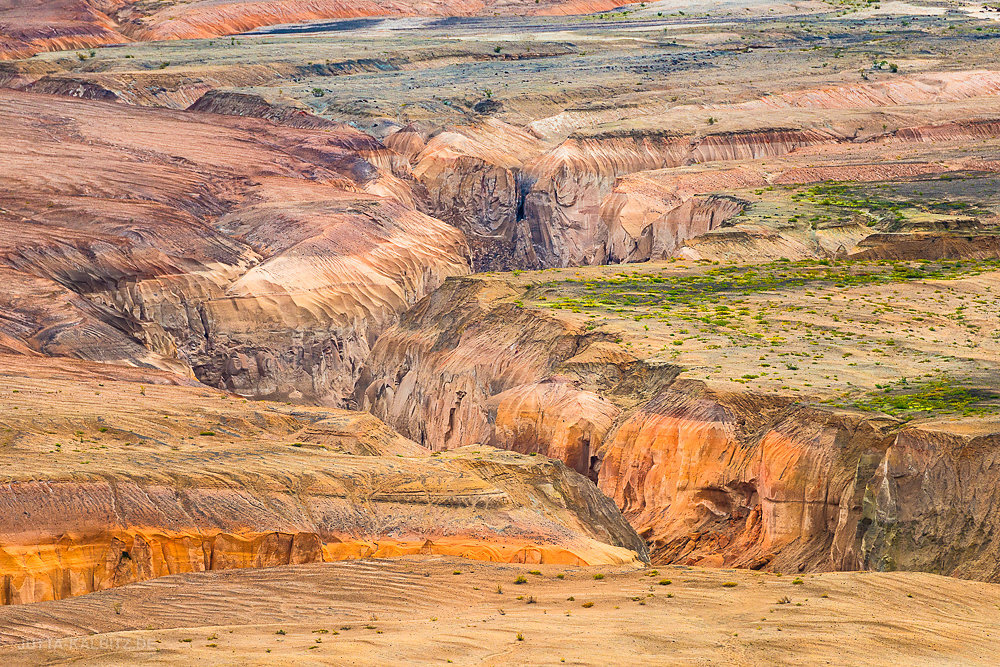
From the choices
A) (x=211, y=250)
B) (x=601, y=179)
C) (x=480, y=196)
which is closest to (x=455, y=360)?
(x=211, y=250)

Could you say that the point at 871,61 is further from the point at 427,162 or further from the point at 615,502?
the point at 615,502

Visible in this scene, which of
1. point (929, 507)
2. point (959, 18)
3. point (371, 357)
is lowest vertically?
point (371, 357)

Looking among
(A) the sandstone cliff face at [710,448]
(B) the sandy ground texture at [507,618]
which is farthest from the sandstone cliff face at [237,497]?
(A) the sandstone cliff face at [710,448]

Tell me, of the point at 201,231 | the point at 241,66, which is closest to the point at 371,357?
the point at 201,231

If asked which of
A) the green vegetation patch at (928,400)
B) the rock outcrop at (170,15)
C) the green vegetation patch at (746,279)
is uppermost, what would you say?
the rock outcrop at (170,15)

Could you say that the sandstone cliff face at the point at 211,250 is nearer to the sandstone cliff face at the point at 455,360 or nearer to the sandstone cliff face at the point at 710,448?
the sandstone cliff face at the point at 455,360
